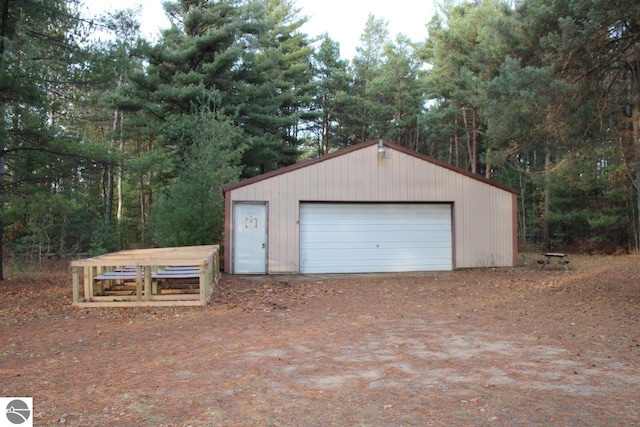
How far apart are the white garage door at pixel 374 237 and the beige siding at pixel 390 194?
0.95ft

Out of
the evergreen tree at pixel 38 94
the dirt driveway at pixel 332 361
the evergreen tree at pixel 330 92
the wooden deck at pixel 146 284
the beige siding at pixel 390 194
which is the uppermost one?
the evergreen tree at pixel 330 92

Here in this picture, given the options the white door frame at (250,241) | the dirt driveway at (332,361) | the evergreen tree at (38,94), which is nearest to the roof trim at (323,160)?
the white door frame at (250,241)

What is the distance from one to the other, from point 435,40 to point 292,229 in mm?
18653

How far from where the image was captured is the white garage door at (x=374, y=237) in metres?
13.4

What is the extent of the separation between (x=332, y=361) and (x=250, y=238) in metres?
8.58

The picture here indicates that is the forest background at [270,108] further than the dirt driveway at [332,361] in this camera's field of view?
Yes

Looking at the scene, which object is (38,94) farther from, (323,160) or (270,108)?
(270,108)

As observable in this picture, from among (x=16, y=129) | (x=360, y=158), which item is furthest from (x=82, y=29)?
(x=360, y=158)

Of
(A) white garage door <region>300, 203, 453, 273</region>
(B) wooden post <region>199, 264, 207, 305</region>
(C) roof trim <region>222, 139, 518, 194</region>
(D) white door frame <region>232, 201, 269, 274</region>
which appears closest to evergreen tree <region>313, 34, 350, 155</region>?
(C) roof trim <region>222, 139, 518, 194</region>

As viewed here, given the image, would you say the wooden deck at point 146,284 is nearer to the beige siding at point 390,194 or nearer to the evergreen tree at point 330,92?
the beige siding at point 390,194

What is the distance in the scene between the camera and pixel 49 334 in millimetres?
5984

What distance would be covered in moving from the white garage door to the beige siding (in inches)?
11.4

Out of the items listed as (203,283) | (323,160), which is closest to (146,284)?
(203,283)

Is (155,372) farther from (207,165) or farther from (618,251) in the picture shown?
(618,251)
